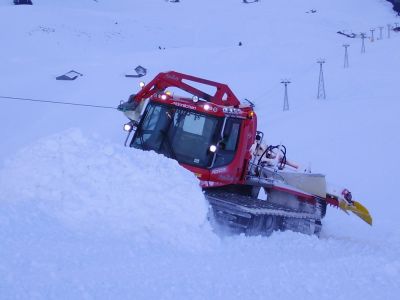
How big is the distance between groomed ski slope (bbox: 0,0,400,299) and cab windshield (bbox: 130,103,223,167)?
1012 mm

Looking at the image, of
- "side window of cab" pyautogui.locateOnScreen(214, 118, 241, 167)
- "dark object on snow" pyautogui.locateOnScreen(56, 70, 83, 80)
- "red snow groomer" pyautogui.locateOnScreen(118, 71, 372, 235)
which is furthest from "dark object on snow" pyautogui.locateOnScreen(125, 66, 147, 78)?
"side window of cab" pyautogui.locateOnScreen(214, 118, 241, 167)

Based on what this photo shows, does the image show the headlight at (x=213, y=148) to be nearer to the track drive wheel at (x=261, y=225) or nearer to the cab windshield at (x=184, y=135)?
the cab windshield at (x=184, y=135)

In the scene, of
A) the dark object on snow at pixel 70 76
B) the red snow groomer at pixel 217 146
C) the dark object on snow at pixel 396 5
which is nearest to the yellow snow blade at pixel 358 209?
the red snow groomer at pixel 217 146

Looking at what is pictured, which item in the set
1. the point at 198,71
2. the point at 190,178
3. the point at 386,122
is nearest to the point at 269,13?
the point at 198,71

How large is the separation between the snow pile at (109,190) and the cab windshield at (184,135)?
4.71 feet

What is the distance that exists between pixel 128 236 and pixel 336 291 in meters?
2.09

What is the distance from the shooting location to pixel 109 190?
6363 mm

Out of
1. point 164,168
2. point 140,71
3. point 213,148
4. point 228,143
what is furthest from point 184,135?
point 140,71

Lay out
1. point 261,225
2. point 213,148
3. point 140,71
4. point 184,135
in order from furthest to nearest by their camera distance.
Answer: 1. point 140,71
2. point 184,135
3. point 213,148
4. point 261,225

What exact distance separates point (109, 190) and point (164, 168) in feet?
2.44

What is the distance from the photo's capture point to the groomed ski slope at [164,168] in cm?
504

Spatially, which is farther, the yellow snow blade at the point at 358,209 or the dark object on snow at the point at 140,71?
the dark object on snow at the point at 140,71

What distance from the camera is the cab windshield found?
27.5 feet

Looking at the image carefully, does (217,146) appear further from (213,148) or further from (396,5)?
(396,5)
